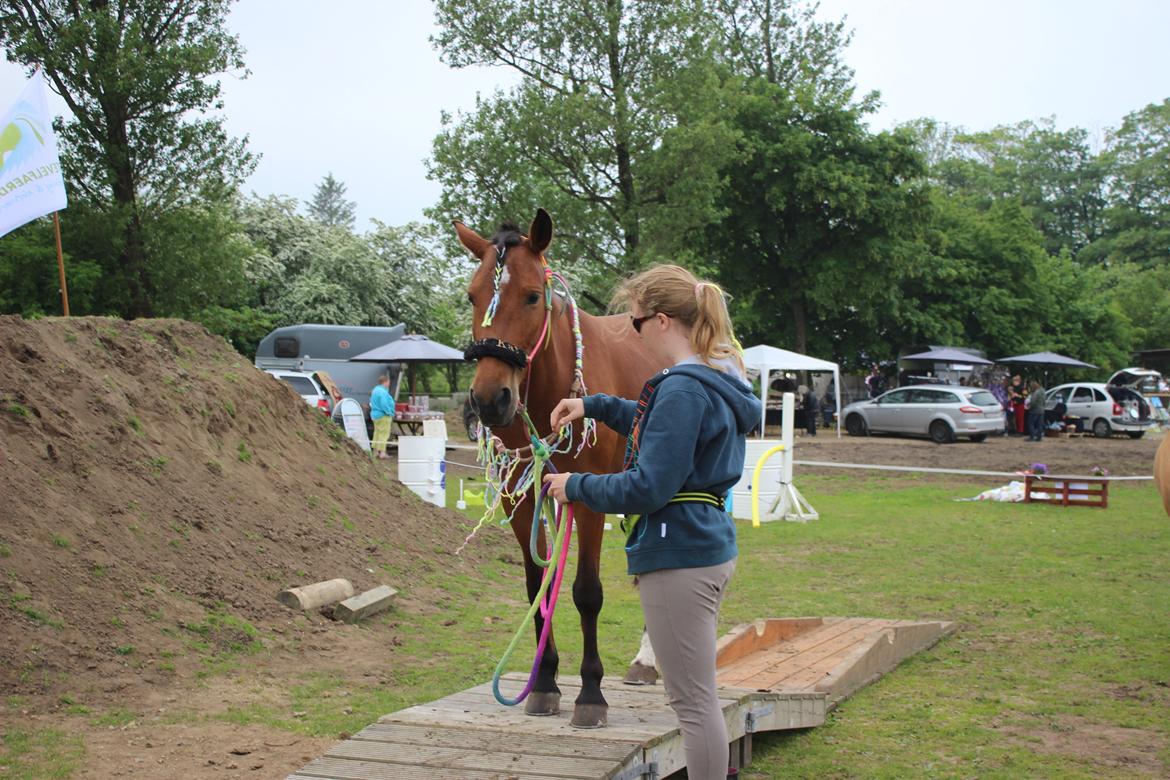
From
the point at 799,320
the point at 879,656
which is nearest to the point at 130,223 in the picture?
the point at 879,656

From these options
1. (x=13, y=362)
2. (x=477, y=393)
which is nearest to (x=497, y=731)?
(x=477, y=393)

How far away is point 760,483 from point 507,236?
10.5 metres

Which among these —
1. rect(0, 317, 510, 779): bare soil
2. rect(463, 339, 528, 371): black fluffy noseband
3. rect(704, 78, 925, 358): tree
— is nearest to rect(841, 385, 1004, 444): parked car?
rect(704, 78, 925, 358): tree

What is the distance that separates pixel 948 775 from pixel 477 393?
9.57ft

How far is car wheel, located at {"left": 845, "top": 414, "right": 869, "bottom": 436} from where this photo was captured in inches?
1252

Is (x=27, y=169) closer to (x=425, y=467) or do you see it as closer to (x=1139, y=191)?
(x=425, y=467)

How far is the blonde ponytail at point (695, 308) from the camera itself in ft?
11.2

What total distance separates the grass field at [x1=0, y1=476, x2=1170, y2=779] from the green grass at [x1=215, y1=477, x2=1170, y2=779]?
0.06 ft

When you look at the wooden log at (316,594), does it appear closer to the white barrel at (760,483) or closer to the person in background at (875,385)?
the white barrel at (760,483)

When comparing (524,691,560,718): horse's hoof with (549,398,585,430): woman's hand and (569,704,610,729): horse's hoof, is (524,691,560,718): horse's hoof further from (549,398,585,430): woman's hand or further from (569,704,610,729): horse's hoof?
(549,398,585,430): woman's hand

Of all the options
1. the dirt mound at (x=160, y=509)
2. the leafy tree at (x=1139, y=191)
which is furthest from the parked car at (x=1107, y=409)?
the leafy tree at (x=1139, y=191)

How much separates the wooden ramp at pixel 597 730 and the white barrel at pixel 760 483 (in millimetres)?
7595

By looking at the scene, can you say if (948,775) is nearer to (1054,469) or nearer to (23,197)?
(23,197)

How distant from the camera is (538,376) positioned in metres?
4.64
